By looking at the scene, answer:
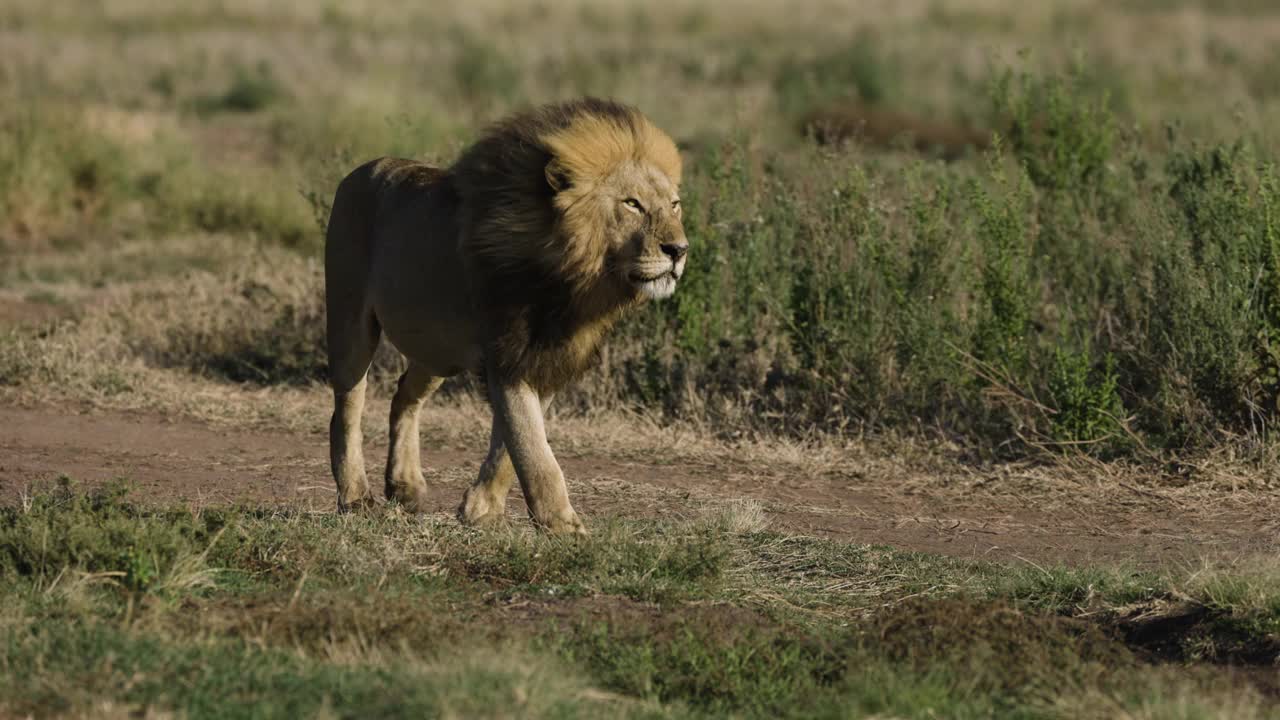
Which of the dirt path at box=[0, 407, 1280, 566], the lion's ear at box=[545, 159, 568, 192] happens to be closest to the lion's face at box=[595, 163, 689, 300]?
the lion's ear at box=[545, 159, 568, 192]

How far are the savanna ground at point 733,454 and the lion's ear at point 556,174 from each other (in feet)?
4.67

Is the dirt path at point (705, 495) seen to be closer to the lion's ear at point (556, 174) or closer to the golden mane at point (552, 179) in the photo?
the golden mane at point (552, 179)

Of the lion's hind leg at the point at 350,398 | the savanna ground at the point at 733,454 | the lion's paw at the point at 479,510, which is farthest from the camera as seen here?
the lion's hind leg at the point at 350,398

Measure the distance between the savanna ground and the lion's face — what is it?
109cm

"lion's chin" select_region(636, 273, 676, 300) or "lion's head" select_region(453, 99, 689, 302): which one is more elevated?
"lion's head" select_region(453, 99, 689, 302)

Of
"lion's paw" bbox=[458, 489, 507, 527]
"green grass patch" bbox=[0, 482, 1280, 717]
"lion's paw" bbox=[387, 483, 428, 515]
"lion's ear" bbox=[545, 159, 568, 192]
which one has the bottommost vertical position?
"lion's paw" bbox=[387, 483, 428, 515]

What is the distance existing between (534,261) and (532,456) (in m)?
0.79

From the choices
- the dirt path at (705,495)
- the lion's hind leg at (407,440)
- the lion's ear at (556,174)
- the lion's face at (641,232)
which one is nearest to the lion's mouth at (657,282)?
the lion's face at (641,232)

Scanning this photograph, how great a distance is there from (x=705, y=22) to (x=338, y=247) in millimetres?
39473

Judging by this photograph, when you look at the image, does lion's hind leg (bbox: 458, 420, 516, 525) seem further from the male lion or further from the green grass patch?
the green grass patch

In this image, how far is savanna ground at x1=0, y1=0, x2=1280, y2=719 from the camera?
5.38 m

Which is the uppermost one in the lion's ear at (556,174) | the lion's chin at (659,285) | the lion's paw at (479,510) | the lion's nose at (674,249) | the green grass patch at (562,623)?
the lion's ear at (556,174)

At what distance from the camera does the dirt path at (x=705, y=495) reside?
25.8 ft

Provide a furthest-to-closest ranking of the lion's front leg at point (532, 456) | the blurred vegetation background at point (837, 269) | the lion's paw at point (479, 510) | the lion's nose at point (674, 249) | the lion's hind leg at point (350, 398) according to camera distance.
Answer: the blurred vegetation background at point (837, 269)
the lion's hind leg at point (350, 398)
the lion's paw at point (479, 510)
the lion's front leg at point (532, 456)
the lion's nose at point (674, 249)
